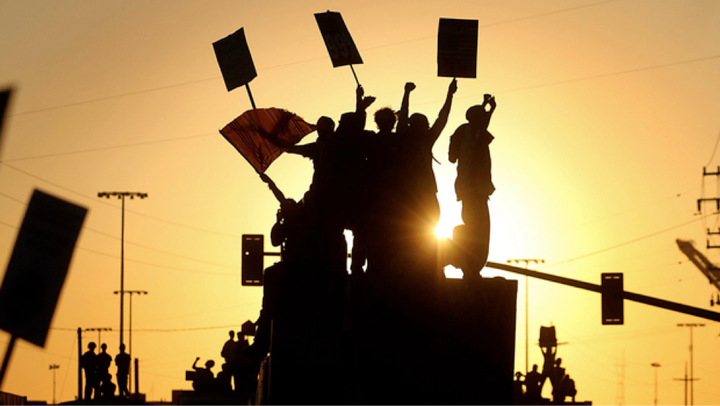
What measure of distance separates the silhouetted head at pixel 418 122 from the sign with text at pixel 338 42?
4.25 meters

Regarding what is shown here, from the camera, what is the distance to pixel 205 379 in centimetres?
2528

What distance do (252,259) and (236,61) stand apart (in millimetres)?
11217

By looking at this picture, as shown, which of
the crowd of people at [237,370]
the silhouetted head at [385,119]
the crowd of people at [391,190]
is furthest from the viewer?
the crowd of people at [237,370]

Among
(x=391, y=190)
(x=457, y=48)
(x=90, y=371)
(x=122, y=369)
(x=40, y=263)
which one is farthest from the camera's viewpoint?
(x=122, y=369)

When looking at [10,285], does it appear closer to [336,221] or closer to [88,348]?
[336,221]

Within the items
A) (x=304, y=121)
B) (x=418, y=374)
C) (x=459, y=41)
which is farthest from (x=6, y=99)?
(x=304, y=121)

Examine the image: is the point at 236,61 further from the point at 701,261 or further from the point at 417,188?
the point at 701,261

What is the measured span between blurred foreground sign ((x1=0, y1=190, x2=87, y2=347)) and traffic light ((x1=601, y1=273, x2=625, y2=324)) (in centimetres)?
1814

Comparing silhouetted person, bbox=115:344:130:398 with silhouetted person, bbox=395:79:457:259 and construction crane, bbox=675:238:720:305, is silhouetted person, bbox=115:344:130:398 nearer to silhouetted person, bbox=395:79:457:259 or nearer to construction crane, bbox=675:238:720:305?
silhouetted person, bbox=395:79:457:259


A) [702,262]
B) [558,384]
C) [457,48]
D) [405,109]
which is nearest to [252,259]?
[558,384]

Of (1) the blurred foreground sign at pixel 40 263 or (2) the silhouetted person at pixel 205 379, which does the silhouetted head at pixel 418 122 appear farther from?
(2) the silhouetted person at pixel 205 379

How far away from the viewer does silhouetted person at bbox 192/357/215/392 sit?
2506 centimetres

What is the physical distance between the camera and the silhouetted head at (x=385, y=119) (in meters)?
14.2

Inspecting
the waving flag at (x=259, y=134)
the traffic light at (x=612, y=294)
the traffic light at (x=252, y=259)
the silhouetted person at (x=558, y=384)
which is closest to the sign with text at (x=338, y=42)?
the waving flag at (x=259, y=134)
